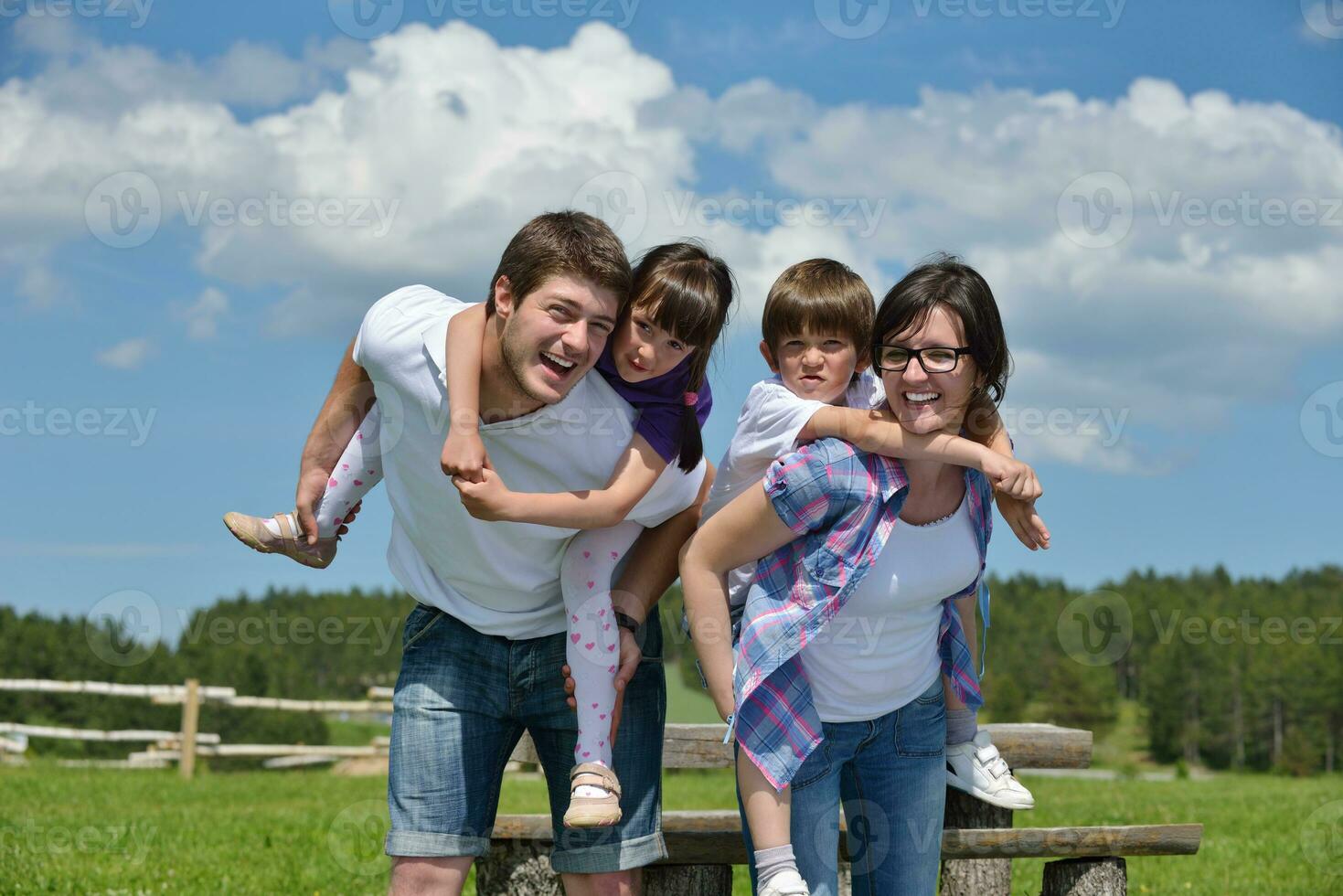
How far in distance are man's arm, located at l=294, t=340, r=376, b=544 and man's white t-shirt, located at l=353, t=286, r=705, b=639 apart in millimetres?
162

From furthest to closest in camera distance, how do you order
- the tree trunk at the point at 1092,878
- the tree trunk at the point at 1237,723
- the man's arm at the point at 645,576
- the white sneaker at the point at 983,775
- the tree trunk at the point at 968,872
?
the tree trunk at the point at 1237,723 → the tree trunk at the point at 968,872 → the tree trunk at the point at 1092,878 → the white sneaker at the point at 983,775 → the man's arm at the point at 645,576

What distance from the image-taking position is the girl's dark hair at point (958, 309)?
2.83m

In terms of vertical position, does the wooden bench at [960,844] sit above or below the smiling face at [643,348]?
below

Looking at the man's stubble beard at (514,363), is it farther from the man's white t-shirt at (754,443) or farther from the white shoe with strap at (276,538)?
the white shoe with strap at (276,538)

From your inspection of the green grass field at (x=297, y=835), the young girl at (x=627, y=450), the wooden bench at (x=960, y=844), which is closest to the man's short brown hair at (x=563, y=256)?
the young girl at (x=627, y=450)

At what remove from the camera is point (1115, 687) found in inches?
2345

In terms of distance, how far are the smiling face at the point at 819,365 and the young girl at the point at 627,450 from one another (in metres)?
0.28

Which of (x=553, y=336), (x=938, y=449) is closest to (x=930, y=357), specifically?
(x=938, y=449)

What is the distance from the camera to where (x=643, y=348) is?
2938mm

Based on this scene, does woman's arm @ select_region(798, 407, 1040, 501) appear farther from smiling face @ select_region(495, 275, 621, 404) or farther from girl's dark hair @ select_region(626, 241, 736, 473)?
smiling face @ select_region(495, 275, 621, 404)

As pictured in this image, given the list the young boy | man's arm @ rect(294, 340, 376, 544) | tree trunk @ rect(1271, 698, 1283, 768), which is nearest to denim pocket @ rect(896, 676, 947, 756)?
the young boy

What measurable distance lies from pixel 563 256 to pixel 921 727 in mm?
1480

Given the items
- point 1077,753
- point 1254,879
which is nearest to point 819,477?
point 1077,753

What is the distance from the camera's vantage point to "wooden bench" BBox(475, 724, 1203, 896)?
3555 mm
